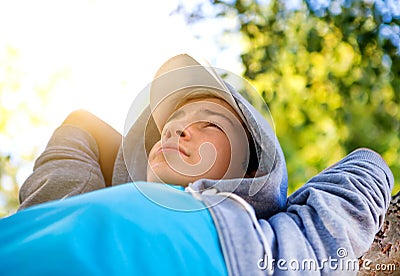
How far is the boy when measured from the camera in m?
0.75

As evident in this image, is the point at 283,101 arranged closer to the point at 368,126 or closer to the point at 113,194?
the point at 368,126

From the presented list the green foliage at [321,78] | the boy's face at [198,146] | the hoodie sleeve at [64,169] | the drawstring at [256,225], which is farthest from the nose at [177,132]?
the green foliage at [321,78]

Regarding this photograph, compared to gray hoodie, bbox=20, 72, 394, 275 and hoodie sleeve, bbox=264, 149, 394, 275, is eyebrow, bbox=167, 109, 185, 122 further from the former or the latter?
hoodie sleeve, bbox=264, 149, 394, 275

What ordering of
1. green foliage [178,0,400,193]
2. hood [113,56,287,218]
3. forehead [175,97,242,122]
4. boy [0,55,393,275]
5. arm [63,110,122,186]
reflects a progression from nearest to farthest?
boy [0,55,393,275] → hood [113,56,287,218] → forehead [175,97,242,122] → arm [63,110,122,186] → green foliage [178,0,400,193]

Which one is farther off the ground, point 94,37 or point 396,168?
point 94,37

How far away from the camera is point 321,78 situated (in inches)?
93.1

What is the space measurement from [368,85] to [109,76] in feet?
3.54

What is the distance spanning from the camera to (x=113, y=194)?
2.68 feet

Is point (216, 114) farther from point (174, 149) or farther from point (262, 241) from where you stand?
point (262, 241)

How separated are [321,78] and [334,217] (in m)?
1.57

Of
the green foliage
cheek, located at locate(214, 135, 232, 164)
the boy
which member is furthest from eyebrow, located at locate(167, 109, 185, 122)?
the green foliage

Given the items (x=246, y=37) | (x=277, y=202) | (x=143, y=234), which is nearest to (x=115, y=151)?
(x=277, y=202)

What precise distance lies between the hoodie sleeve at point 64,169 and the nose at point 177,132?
0.83 feet

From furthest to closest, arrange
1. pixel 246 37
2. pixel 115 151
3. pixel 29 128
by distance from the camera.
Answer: pixel 29 128, pixel 246 37, pixel 115 151
